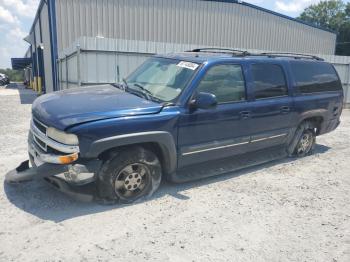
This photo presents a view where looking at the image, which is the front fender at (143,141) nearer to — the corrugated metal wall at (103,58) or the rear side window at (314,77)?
the rear side window at (314,77)

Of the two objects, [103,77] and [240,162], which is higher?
[103,77]

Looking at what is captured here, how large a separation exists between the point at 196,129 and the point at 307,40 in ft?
68.8

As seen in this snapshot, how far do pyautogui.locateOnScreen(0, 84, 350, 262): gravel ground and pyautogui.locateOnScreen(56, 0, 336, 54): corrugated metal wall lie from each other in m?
12.7

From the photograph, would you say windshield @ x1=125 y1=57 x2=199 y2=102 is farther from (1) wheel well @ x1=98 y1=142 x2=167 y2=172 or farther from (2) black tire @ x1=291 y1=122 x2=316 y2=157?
(2) black tire @ x1=291 y1=122 x2=316 y2=157

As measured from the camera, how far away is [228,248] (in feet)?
11.0

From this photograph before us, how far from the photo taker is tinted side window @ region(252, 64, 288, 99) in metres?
5.25

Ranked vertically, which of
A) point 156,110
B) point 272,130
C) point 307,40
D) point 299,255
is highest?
point 307,40

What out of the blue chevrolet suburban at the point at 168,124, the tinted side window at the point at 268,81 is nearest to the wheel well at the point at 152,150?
the blue chevrolet suburban at the point at 168,124

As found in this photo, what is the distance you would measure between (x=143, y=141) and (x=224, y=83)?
5.23ft

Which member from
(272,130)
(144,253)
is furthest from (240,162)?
(144,253)

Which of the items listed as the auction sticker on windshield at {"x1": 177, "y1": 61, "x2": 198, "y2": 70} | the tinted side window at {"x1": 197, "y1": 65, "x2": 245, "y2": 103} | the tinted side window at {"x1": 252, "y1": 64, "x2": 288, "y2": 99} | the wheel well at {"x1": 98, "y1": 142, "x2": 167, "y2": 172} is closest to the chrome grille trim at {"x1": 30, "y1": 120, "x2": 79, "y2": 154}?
the wheel well at {"x1": 98, "y1": 142, "x2": 167, "y2": 172}

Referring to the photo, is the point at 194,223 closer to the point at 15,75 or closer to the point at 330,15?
the point at 330,15

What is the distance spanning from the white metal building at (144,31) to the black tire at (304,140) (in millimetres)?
6570

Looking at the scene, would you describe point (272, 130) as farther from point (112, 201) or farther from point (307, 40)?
point (307, 40)
